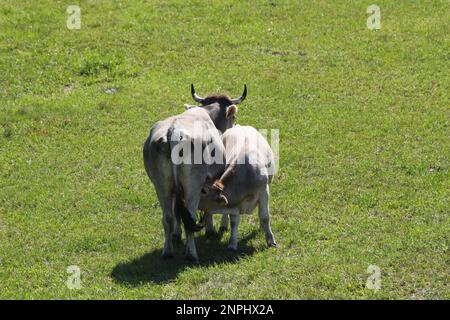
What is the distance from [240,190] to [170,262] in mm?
1747

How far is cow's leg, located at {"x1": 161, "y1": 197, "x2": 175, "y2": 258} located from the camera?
14812 millimetres

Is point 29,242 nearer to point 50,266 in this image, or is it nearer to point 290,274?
point 50,266

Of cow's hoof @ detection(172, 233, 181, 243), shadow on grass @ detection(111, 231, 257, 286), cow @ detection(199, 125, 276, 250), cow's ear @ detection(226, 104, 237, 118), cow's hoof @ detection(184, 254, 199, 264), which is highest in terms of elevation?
cow's ear @ detection(226, 104, 237, 118)

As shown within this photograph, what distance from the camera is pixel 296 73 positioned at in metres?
24.6

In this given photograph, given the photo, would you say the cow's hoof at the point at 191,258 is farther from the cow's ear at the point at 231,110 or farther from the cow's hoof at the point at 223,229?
the cow's ear at the point at 231,110

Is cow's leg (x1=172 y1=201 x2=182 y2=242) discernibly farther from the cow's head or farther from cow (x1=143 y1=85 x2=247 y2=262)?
the cow's head

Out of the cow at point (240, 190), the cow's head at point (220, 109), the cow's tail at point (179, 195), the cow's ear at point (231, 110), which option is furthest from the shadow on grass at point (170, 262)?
the cow's ear at point (231, 110)

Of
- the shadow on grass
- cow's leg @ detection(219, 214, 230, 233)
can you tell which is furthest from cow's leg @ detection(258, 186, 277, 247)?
cow's leg @ detection(219, 214, 230, 233)

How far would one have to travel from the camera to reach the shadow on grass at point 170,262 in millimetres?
14480

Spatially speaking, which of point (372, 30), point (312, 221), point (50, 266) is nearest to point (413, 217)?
point (312, 221)

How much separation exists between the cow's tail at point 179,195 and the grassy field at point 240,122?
718 mm

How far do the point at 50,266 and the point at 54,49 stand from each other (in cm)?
1223

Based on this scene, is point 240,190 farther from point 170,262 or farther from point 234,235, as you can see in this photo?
point 170,262

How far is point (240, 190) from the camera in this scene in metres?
15.6
